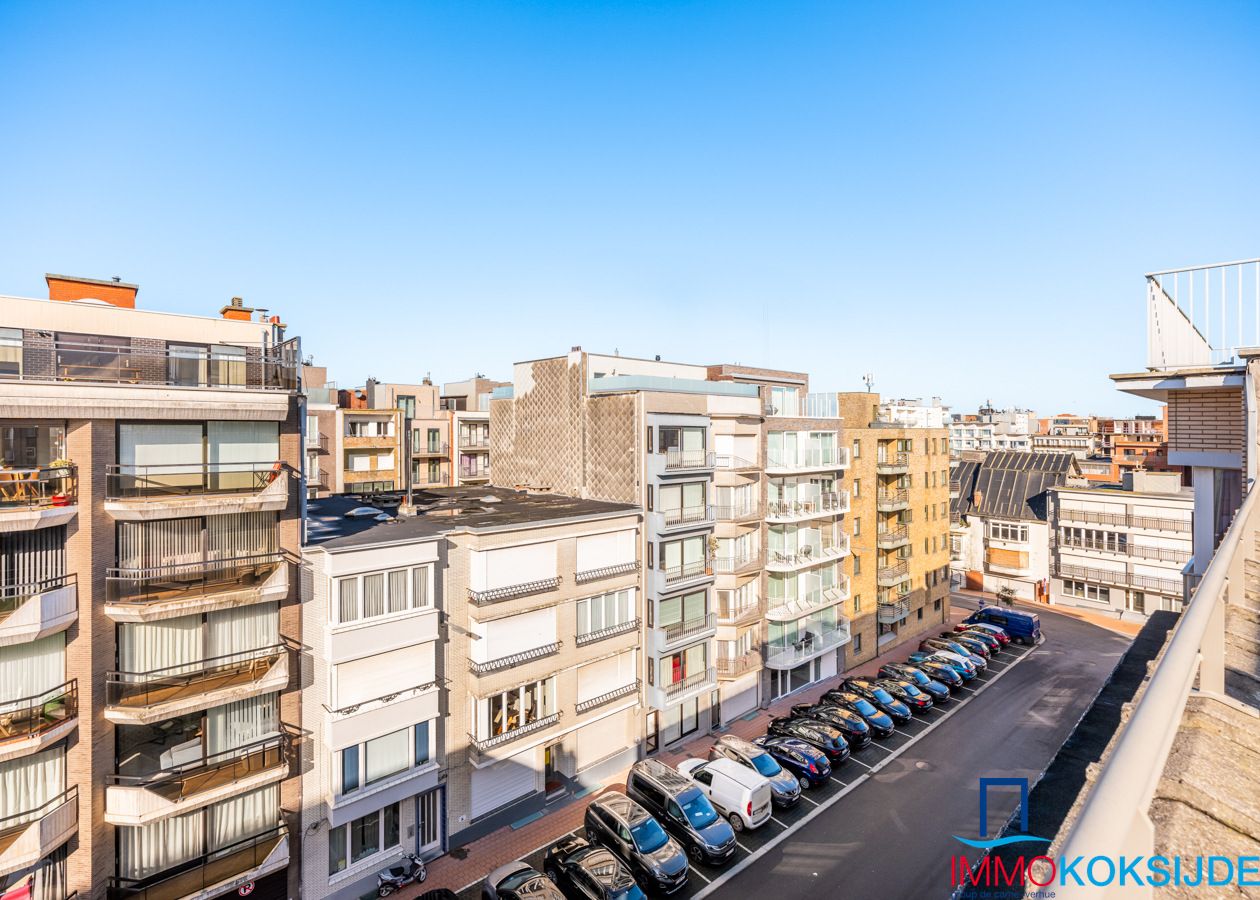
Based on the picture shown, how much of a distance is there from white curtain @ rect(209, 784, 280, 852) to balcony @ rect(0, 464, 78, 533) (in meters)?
9.33

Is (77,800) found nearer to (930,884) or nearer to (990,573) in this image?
(930,884)

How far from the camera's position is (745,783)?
2445cm

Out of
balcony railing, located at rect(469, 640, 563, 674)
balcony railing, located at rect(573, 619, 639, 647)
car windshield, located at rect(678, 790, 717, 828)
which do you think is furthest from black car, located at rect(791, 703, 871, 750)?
balcony railing, located at rect(469, 640, 563, 674)

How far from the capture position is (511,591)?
2367cm

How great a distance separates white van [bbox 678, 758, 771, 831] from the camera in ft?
78.6

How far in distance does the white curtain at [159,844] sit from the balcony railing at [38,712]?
12.3ft

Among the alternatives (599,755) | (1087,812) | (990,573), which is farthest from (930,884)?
(990,573)

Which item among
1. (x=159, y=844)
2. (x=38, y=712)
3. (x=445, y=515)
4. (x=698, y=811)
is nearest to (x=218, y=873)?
(x=159, y=844)

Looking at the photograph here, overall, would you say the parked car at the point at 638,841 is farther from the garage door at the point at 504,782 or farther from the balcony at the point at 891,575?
the balcony at the point at 891,575

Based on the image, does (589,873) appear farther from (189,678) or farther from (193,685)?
(189,678)

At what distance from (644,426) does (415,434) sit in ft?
105

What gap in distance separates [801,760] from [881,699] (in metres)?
8.43

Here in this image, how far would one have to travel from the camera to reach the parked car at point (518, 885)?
1891 cm

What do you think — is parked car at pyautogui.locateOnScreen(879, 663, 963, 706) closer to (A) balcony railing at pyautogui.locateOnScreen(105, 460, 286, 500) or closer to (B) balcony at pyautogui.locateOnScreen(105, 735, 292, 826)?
(B) balcony at pyautogui.locateOnScreen(105, 735, 292, 826)
